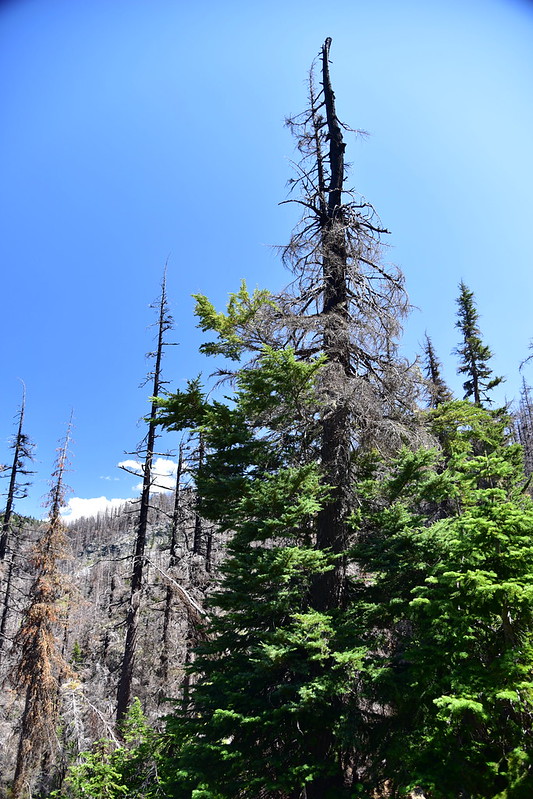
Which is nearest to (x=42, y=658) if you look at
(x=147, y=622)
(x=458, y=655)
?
(x=147, y=622)

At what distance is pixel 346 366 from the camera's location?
10609 millimetres

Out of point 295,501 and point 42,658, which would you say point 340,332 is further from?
point 42,658

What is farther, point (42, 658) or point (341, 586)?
point (42, 658)

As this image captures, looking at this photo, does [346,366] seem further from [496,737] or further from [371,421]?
[496,737]

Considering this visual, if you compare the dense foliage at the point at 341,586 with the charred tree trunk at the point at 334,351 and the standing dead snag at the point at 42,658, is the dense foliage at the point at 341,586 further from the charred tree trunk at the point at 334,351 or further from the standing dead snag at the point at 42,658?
the standing dead snag at the point at 42,658

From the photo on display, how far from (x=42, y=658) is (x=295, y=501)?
11552 millimetres

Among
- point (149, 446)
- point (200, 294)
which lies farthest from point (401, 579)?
point (149, 446)

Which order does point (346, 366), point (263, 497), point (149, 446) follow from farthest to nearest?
point (149, 446) < point (346, 366) < point (263, 497)

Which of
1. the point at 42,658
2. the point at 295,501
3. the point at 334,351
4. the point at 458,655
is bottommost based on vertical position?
the point at 42,658

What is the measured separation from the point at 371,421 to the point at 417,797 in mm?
7465

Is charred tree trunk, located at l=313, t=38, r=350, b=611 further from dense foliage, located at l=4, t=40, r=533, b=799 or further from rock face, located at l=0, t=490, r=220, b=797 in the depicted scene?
rock face, located at l=0, t=490, r=220, b=797

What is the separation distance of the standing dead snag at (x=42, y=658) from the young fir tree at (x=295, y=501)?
695 centimetres

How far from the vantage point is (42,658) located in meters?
13.0

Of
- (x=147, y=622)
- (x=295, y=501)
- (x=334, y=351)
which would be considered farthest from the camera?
(x=147, y=622)
